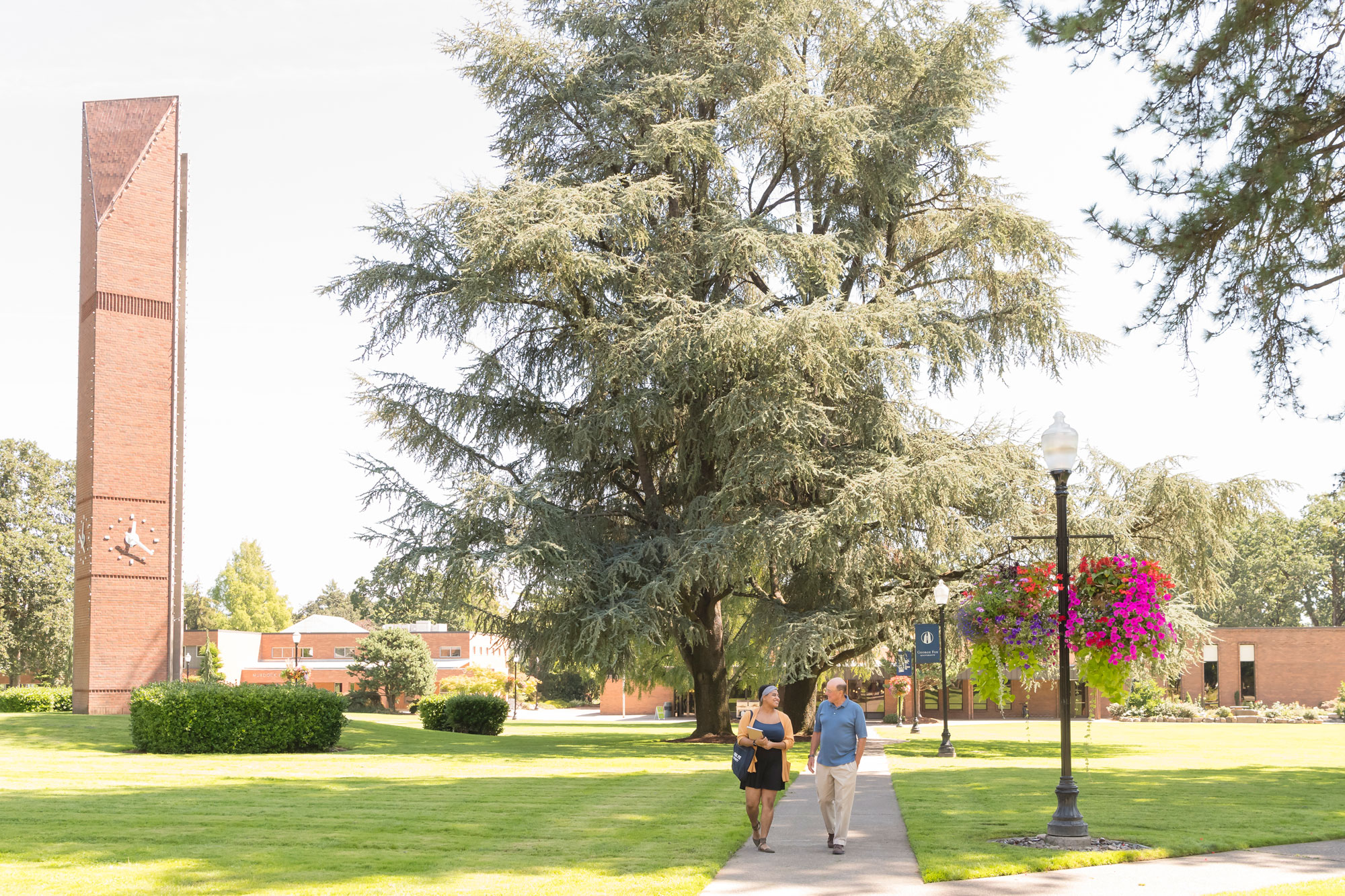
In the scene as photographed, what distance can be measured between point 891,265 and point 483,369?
10.1 metres

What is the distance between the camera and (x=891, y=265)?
28.3 m

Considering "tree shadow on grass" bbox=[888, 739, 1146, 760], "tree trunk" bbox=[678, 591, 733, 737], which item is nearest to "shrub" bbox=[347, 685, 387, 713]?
"tree trunk" bbox=[678, 591, 733, 737]

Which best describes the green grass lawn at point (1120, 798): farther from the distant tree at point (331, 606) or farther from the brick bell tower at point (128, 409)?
the distant tree at point (331, 606)

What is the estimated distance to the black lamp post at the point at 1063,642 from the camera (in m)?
10.9

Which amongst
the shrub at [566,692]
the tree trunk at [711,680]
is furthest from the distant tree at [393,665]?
the tree trunk at [711,680]

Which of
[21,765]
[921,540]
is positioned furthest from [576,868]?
[921,540]

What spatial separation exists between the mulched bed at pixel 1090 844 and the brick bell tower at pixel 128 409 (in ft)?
70.3

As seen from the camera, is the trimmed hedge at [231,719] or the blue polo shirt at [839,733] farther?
the trimmed hedge at [231,719]

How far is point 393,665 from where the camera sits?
5403cm

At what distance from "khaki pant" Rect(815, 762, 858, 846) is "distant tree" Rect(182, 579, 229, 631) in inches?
3383

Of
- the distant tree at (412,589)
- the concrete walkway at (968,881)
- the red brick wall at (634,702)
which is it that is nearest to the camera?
the concrete walkway at (968,881)

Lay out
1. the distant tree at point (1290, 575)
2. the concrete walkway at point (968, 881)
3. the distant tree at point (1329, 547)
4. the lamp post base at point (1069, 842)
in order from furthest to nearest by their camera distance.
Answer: the distant tree at point (1290, 575) < the distant tree at point (1329, 547) < the lamp post base at point (1069, 842) < the concrete walkway at point (968, 881)

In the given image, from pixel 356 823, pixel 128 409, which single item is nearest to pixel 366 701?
pixel 128 409

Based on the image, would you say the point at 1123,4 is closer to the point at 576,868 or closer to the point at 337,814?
the point at 576,868
